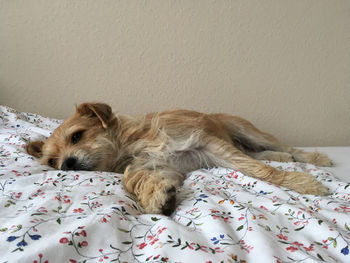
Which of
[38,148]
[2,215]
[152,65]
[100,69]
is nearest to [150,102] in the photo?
[152,65]

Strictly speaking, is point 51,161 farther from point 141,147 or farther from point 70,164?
point 141,147

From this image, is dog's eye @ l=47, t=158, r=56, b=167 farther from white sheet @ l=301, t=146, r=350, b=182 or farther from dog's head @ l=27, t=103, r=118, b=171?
white sheet @ l=301, t=146, r=350, b=182

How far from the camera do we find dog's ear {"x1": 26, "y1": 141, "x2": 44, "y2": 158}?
1.76 metres

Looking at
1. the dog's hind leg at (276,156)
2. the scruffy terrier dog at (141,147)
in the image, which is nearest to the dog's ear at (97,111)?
the scruffy terrier dog at (141,147)

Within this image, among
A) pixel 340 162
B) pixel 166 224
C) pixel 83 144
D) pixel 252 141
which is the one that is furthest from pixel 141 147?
pixel 340 162

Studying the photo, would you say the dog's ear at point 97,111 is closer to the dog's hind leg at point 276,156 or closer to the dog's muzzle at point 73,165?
the dog's muzzle at point 73,165

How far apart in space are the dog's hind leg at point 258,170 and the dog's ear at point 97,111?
2.35ft

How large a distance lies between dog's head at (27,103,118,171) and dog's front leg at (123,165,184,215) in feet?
1.04

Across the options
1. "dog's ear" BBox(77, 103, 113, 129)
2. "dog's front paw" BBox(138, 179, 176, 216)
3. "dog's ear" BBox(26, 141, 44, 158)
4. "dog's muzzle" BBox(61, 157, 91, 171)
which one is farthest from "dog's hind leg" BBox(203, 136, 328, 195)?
"dog's ear" BBox(26, 141, 44, 158)

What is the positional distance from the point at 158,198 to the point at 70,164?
75 cm

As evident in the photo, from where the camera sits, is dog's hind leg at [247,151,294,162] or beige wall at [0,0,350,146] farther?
beige wall at [0,0,350,146]

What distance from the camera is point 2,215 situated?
0.92 metres

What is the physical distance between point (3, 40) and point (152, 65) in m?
1.62

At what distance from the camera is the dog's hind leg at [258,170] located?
4.53ft
